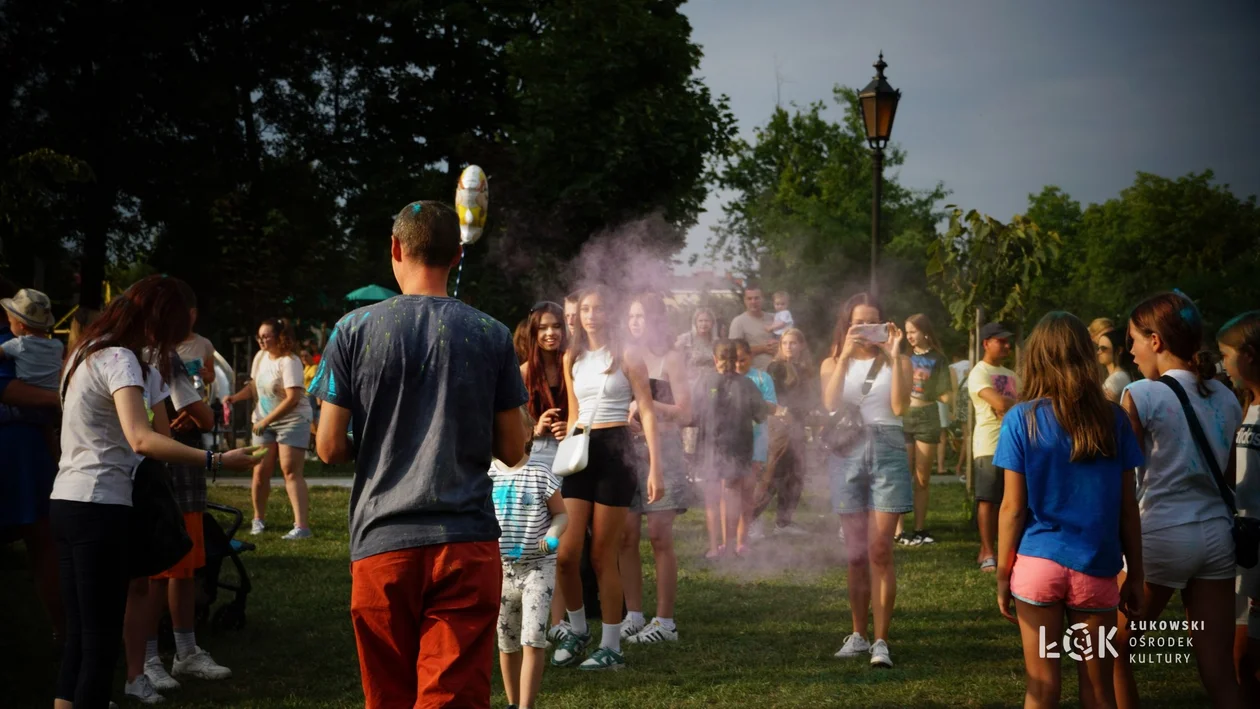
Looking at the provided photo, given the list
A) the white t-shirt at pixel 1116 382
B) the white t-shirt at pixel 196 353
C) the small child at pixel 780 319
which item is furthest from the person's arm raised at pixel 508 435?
the small child at pixel 780 319

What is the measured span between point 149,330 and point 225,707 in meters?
2.01

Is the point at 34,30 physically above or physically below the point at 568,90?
above

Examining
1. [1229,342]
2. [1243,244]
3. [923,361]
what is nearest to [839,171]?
[1243,244]

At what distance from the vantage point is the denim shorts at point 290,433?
10.1m

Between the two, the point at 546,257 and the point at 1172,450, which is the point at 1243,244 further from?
the point at 1172,450

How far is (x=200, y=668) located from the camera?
5.83 m

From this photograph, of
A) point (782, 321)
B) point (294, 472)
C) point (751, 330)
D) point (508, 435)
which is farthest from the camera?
point (782, 321)

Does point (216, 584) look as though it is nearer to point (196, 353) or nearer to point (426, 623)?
point (196, 353)

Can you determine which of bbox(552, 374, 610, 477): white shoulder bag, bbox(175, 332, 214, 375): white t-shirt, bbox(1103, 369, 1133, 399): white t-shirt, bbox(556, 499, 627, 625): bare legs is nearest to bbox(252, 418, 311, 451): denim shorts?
bbox(175, 332, 214, 375): white t-shirt

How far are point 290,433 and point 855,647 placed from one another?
608cm

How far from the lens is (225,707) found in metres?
5.28

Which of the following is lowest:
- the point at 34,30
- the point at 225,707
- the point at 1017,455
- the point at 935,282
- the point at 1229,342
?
the point at 225,707

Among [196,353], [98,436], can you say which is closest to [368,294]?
[196,353]

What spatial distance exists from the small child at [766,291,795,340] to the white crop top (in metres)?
6.61
